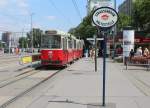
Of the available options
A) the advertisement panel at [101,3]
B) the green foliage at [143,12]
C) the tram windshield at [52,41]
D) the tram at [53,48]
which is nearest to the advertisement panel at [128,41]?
the tram at [53,48]

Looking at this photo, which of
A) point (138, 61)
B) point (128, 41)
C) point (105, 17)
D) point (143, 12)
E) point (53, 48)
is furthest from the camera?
point (143, 12)

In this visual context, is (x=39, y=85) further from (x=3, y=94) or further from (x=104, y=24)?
(x=104, y=24)

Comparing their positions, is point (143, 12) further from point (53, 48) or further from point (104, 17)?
point (104, 17)

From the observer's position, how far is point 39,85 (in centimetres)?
2267

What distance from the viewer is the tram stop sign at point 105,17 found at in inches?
570

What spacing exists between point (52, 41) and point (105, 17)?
75.1 feet

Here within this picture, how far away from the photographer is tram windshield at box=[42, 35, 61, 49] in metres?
37.2

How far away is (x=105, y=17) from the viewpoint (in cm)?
1454

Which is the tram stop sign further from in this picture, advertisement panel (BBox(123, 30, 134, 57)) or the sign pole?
advertisement panel (BBox(123, 30, 134, 57))

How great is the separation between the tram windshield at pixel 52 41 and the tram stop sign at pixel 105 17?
74.3 ft

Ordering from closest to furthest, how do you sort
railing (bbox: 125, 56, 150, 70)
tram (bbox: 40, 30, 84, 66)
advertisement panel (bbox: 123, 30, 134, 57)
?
tram (bbox: 40, 30, 84, 66) < railing (bbox: 125, 56, 150, 70) < advertisement panel (bbox: 123, 30, 134, 57)

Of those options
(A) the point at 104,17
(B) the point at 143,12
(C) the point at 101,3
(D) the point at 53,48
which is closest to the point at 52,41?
(D) the point at 53,48

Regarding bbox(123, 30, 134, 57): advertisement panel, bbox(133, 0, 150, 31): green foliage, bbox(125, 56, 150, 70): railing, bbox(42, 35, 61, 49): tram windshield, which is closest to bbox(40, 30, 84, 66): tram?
bbox(42, 35, 61, 49): tram windshield

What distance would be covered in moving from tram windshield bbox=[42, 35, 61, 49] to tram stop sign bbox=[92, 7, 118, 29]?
22635mm
